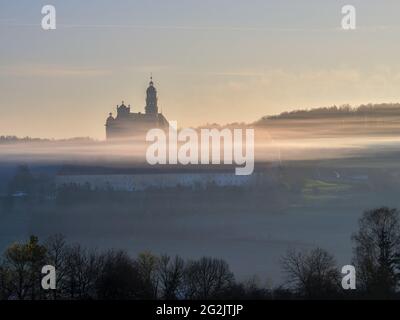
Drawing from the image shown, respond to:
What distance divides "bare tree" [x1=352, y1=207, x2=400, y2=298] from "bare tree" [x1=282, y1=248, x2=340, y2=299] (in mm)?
564

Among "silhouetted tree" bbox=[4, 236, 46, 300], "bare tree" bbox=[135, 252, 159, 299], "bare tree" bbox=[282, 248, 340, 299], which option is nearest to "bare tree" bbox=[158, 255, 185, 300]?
"bare tree" bbox=[135, 252, 159, 299]

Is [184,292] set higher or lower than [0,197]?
lower

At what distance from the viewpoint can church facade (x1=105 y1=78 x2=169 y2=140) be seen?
84.6 feet

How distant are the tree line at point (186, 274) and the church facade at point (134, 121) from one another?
9.01 feet

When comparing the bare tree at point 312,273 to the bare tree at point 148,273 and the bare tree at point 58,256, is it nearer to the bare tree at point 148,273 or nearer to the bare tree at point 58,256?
the bare tree at point 148,273

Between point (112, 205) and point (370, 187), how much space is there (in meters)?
7.46

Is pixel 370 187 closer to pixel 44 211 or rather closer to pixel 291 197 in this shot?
pixel 291 197

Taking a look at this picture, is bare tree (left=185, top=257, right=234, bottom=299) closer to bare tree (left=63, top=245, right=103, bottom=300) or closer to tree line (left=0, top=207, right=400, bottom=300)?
tree line (left=0, top=207, right=400, bottom=300)

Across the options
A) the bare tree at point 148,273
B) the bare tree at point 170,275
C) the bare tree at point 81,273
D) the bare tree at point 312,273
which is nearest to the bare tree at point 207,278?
the bare tree at point 170,275

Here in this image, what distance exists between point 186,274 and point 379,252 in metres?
4.37

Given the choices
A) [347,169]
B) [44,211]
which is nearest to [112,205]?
[44,211]
